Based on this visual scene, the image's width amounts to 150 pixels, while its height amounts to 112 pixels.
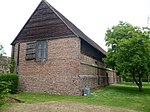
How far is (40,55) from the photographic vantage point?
2109 centimetres

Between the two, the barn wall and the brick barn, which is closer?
the brick barn

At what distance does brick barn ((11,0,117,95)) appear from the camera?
19266 millimetres

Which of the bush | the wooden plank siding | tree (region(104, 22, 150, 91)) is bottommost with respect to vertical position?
the bush

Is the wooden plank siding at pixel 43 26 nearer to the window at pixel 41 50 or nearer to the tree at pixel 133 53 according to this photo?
the window at pixel 41 50

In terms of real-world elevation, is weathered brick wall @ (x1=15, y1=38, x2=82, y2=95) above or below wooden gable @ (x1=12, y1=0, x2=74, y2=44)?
below

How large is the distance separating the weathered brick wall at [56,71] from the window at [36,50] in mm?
541

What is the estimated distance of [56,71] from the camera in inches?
782

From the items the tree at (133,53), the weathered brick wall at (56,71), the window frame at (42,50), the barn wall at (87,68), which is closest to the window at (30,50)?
the window frame at (42,50)

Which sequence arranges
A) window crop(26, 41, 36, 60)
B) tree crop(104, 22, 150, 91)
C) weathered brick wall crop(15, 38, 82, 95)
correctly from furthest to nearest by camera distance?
tree crop(104, 22, 150, 91)
window crop(26, 41, 36, 60)
weathered brick wall crop(15, 38, 82, 95)

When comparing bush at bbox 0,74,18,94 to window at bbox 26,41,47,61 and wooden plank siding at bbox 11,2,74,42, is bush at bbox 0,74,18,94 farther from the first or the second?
wooden plank siding at bbox 11,2,74,42

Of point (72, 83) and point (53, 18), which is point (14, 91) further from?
point (53, 18)

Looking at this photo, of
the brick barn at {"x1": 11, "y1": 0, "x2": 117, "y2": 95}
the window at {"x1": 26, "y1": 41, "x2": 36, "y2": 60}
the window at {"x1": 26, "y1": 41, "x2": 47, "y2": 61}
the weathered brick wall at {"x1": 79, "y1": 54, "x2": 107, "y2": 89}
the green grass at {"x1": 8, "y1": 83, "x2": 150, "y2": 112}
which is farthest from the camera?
the window at {"x1": 26, "y1": 41, "x2": 36, "y2": 60}

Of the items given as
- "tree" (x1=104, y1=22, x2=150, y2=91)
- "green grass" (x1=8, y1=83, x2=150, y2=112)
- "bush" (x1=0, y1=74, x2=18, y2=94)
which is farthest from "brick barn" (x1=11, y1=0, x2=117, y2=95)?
"tree" (x1=104, y1=22, x2=150, y2=91)

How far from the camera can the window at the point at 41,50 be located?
68.5 ft
